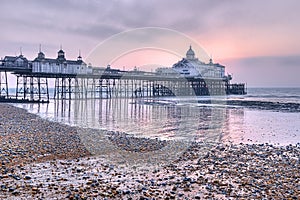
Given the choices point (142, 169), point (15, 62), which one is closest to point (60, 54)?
point (15, 62)

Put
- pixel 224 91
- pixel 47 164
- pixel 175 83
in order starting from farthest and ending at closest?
pixel 224 91
pixel 175 83
pixel 47 164

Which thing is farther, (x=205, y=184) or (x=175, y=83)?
(x=175, y=83)

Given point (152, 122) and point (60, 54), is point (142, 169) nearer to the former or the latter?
point (152, 122)

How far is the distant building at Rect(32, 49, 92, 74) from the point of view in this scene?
1597 inches

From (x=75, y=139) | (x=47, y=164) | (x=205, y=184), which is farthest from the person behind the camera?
(x=75, y=139)

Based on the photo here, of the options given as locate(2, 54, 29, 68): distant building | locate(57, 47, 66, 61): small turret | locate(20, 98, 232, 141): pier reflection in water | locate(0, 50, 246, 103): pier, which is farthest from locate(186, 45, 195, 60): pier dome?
locate(20, 98, 232, 141): pier reflection in water

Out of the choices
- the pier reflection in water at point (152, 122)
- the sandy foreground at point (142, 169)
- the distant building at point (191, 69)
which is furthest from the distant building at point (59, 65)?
the sandy foreground at point (142, 169)

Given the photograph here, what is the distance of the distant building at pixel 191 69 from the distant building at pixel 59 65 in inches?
1037

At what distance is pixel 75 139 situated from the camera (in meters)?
11.6

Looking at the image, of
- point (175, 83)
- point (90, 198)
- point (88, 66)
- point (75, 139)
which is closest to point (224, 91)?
point (175, 83)

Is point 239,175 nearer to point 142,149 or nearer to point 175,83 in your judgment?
point 142,149

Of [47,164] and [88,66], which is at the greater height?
[88,66]

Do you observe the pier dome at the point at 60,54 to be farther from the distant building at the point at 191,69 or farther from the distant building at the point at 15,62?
the distant building at the point at 191,69

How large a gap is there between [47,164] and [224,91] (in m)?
78.7
